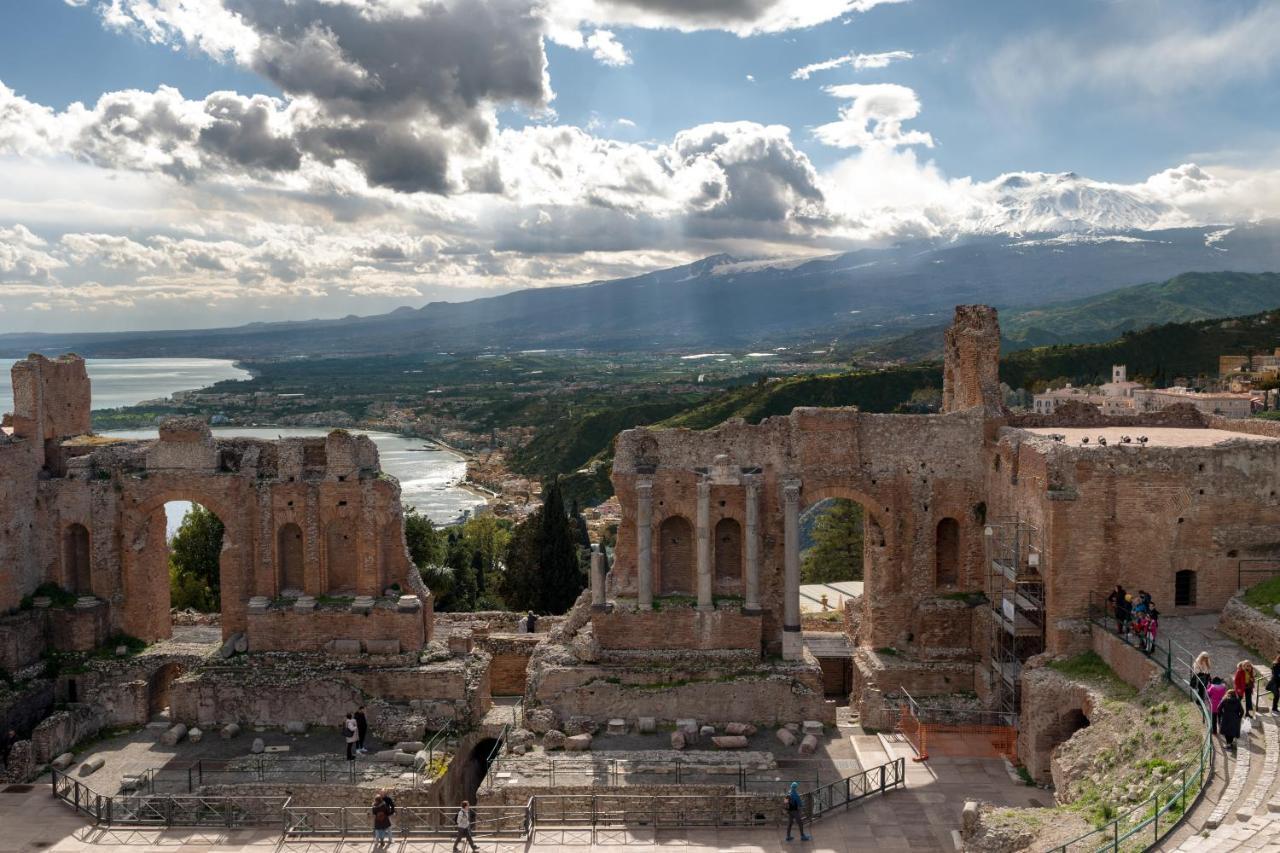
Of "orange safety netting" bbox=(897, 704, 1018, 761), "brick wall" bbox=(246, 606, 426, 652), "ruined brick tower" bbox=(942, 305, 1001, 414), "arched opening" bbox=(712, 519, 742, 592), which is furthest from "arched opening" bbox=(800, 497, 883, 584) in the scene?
"brick wall" bbox=(246, 606, 426, 652)

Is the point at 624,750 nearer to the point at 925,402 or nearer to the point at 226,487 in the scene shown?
the point at 226,487

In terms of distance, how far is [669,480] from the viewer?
2616cm

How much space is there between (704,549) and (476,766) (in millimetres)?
8088

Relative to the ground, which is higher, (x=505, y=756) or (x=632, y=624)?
(x=632, y=624)

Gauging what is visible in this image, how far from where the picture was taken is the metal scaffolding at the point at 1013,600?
23.7 meters

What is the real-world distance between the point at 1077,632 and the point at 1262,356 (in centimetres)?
8802

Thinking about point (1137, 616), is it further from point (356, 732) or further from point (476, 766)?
point (356, 732)

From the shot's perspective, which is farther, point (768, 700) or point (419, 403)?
point (419, 403)

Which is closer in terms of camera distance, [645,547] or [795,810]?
[795,810]

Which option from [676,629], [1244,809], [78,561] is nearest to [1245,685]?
[1244,809]

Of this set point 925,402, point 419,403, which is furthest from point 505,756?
point 419,403

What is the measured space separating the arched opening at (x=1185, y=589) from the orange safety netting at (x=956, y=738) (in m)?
5.03

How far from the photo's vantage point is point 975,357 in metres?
28.1

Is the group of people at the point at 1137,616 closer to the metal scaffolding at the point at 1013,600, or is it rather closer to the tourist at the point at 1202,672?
the metal scaffolding at the point at 1013,600
